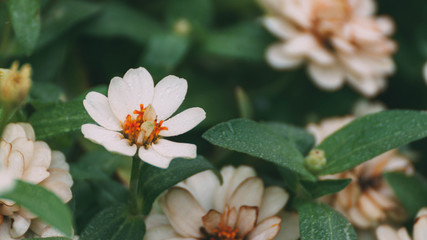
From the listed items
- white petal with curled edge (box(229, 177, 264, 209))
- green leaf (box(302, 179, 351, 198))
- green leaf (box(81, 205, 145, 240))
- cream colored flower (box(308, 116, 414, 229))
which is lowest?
green leaf (box(81, 205, 145, 240))

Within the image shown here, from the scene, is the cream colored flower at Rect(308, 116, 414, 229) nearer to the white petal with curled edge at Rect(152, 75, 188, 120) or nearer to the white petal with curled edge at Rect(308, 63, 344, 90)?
the white petal with curled edge at Rect(308, 63, 344, 90)

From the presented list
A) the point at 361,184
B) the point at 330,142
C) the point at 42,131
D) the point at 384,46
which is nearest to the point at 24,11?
the point at 42,131

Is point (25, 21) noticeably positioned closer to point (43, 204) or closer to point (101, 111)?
point (101, 111)

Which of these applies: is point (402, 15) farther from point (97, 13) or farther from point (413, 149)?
point (97, 13)

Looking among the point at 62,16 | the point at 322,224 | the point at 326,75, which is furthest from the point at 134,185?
the point at 326,75

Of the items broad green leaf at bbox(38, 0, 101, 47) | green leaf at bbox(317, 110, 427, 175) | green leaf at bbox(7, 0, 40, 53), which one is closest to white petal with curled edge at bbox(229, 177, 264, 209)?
green leaf at bbox(317, 110, 427, 175)

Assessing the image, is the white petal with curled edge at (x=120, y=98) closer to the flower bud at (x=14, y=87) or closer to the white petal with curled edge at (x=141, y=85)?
the white petal with curled edge at (x=141, y=85)
